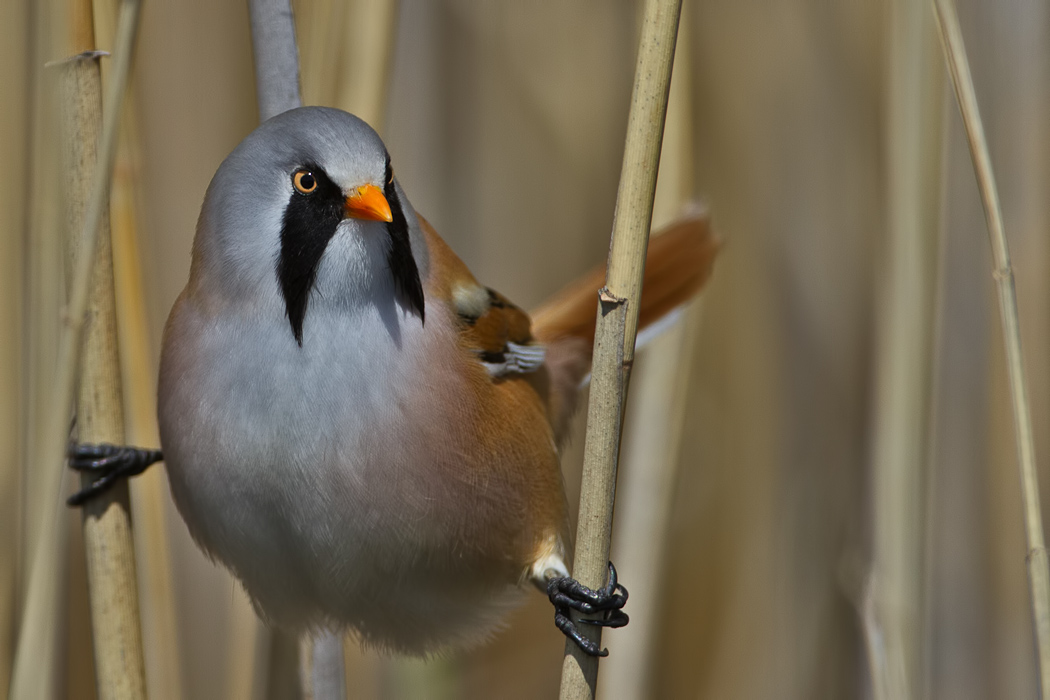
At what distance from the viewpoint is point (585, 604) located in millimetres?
1549

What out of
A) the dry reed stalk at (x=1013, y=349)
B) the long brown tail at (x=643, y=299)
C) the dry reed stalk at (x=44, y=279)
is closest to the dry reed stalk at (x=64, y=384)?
the dry reed stalk at (x=44, y=279)

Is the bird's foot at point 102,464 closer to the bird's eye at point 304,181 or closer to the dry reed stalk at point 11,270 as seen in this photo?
the dry reed stalk at point 11,270

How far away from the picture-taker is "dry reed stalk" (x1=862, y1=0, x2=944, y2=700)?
1932 millimetres

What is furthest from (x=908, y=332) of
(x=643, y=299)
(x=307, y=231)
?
(x=307, y=231)

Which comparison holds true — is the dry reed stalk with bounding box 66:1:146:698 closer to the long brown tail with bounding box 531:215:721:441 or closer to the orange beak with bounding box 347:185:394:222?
the orange beak with bounding box 347:185:394:222

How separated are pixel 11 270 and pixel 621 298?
4.11 feet

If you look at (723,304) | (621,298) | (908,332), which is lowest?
(621,298)

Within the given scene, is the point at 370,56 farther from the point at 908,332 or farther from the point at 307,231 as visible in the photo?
the point at 908,332

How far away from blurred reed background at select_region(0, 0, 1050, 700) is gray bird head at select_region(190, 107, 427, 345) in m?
0.65

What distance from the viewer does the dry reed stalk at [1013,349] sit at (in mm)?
1277

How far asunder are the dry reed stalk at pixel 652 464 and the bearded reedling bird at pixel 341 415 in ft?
1.70

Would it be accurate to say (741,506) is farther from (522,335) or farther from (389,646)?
(389,646)

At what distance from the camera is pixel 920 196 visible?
194 centimetres

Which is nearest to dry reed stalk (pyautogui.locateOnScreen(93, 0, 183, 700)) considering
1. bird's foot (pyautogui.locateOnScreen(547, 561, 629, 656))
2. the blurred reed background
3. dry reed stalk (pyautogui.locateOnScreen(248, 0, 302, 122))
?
the blurred reed background
